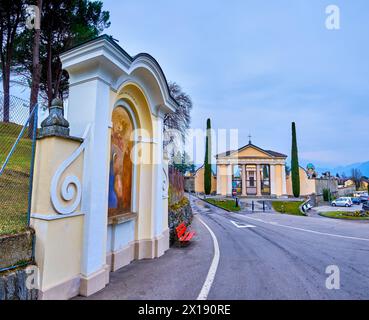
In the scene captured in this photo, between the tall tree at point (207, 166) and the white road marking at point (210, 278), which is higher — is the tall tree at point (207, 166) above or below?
above

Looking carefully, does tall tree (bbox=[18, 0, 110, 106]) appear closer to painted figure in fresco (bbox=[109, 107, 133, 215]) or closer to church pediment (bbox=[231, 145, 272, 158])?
painted figure in fresco (bbox=[109, 107, 133, 215])

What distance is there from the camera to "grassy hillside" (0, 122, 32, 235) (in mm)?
3801

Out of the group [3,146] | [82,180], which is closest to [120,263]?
[82,180]

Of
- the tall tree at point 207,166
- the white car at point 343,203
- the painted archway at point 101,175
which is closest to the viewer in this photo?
the painted archway at point 101,175

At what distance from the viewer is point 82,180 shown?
4203mm

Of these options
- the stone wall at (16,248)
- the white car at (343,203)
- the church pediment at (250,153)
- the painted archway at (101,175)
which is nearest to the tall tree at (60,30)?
the painted archway at (101,175)

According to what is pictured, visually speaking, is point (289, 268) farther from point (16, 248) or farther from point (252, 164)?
point (252, 164)

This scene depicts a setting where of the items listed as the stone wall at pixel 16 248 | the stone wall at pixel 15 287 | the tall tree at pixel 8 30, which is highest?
the tall tree at pixel 8 30

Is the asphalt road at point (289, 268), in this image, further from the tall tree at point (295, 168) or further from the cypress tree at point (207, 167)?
the tall tree at point (295, 168)

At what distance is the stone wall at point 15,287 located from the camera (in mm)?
3033

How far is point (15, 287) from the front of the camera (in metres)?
3.17

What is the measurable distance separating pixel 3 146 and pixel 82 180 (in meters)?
2.86

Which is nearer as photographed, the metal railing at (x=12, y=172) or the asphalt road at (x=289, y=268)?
the metal railing at (x=12, y=172)

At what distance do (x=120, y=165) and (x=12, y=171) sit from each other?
11.4ft
